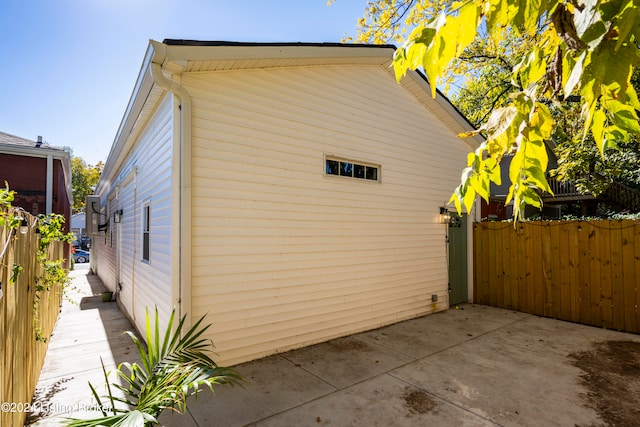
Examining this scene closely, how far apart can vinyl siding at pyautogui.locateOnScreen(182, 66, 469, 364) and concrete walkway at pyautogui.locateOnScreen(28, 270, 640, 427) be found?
61cm

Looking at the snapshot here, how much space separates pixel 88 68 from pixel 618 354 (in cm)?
1128

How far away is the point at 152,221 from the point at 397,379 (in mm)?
4161

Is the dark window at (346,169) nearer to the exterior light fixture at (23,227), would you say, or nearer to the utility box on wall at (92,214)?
the exterior light fixture at (23,227)

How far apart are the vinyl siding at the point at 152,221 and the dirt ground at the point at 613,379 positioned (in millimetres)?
4744

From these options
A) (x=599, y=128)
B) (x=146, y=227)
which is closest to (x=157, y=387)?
(x=599, y=128)

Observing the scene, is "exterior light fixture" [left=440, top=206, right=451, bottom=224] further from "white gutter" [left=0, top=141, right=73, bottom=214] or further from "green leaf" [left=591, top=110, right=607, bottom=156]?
"white gutter" [left=0, top=141, right=73, bottom=214]

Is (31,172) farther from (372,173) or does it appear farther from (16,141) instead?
(372,173)

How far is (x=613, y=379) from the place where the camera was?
3709 mm

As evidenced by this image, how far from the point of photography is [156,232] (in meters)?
4.62

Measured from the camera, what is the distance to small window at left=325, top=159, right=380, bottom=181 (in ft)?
17.3

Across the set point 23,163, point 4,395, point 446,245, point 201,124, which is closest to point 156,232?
point 201,124

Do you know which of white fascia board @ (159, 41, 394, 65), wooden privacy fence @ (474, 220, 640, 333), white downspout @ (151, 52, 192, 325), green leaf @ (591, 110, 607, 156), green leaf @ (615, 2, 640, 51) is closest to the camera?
green leaf @ (615, 2, 640, 51)

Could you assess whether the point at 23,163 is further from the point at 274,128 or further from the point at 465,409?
the point at 465,409

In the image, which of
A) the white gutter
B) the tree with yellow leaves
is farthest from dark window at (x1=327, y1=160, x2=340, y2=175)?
the white gutter
